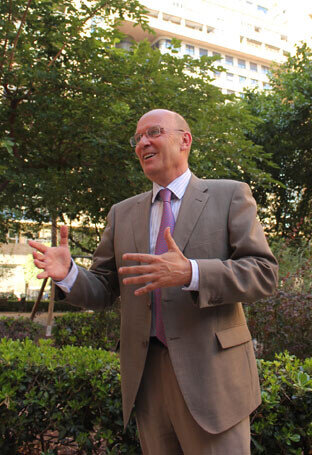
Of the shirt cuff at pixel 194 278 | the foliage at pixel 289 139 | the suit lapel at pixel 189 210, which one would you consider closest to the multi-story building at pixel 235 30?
the foliage at pixel 289 139

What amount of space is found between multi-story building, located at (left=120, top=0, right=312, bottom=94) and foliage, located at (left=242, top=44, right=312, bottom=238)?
3480cm

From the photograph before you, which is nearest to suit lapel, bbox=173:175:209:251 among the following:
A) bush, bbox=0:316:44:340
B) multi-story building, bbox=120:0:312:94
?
bush, bbox=0:316:44:340

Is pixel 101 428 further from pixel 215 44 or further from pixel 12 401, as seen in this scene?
pixel 215 44

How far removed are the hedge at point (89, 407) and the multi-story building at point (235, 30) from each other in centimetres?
4957

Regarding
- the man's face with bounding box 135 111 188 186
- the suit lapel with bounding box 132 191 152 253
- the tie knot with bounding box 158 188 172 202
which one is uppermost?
the man's face with bounding box 135 111 188 186

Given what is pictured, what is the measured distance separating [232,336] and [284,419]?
5.10 feet

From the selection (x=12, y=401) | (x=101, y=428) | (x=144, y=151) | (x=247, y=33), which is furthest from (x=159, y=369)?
(x=247, y=33)

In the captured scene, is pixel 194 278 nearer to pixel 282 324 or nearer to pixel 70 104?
pixel 282 324

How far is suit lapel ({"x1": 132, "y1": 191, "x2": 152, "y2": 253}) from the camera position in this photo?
2010mm

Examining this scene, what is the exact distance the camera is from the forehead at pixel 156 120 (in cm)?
205

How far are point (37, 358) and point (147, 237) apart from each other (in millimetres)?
2033

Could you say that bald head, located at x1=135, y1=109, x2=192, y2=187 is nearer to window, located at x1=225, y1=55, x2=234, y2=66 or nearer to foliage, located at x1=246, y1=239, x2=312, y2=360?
foliage, located at x1=246, y1=239, x2=312, y2=360

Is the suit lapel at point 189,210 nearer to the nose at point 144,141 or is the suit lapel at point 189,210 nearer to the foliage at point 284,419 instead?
the nose at point 144,141

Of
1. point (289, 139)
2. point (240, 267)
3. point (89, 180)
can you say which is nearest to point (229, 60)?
point (289, 139)
